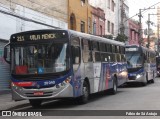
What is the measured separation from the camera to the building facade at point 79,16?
33.5 meters

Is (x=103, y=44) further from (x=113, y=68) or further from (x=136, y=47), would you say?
(x=136, y=47)

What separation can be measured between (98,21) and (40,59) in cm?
2685

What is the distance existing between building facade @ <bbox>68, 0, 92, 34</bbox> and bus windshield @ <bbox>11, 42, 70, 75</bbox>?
675 inches

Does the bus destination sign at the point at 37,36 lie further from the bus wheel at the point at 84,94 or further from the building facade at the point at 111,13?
the building facade at the point at 111,13

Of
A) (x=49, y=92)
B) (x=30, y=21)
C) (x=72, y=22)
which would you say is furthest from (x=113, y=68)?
(x=72, y=22)

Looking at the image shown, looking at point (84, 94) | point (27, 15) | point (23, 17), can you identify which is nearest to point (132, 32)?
point (27, 15)

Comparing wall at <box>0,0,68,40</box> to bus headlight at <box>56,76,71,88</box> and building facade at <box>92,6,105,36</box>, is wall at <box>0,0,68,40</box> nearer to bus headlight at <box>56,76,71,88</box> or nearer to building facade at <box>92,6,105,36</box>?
bus headlight at <box>56,76,71,88</box>

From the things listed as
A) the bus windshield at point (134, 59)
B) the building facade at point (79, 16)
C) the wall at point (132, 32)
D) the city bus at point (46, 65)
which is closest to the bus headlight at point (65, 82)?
the city bus at point (46, 65)

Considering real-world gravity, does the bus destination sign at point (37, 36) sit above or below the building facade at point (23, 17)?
below

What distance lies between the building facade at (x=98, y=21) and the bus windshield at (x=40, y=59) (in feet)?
79.3

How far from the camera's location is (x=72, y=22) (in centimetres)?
3412

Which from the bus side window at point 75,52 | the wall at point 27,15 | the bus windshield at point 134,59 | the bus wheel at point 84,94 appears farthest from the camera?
the bus windshield at point 134,59

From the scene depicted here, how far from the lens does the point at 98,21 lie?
138ft

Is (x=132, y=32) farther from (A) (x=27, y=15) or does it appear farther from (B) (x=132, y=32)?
(A) (x=27, y=15)
